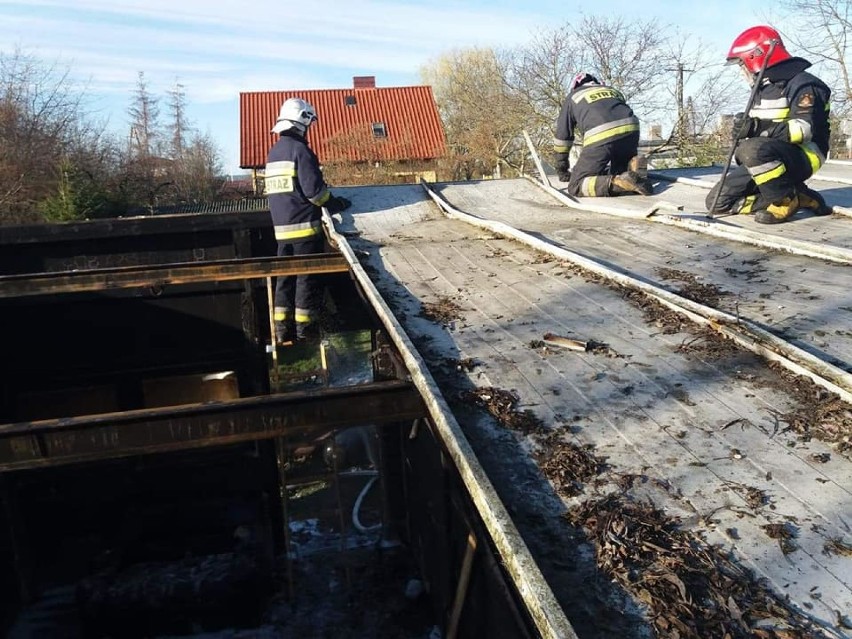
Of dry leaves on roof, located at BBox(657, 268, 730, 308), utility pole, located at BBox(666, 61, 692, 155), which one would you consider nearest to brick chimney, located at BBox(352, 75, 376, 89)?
utility pole, located at BBox(666, 61, 692, 155)

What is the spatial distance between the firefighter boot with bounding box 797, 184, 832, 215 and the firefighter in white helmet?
3563mm

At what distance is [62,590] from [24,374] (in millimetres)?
1771

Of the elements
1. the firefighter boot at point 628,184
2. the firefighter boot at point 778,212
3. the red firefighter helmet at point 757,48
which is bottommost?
the firefighter boot at point 778,212

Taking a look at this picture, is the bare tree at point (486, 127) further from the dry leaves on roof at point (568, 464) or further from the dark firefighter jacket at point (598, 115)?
the dry leaves on roof at point (568, 464)

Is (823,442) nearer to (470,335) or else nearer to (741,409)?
(741,409)

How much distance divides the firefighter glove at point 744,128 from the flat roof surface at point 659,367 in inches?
25.0

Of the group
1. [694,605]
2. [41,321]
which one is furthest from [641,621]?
[41,321]

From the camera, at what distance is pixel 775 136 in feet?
15.8

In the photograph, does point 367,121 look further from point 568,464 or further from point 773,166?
point 568,464

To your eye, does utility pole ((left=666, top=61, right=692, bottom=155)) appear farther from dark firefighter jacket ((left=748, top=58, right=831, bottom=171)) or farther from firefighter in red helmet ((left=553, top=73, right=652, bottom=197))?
dark firefighter jacket ((left=748, top=58, right=831, bottom=171))

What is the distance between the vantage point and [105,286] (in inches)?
164

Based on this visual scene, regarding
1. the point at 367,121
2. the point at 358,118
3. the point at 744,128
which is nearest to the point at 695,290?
the point at 744,128

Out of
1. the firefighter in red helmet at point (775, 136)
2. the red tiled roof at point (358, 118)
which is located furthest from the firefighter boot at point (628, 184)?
the red tiled roof at point (358, 118)

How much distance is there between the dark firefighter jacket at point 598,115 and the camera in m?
6.16
